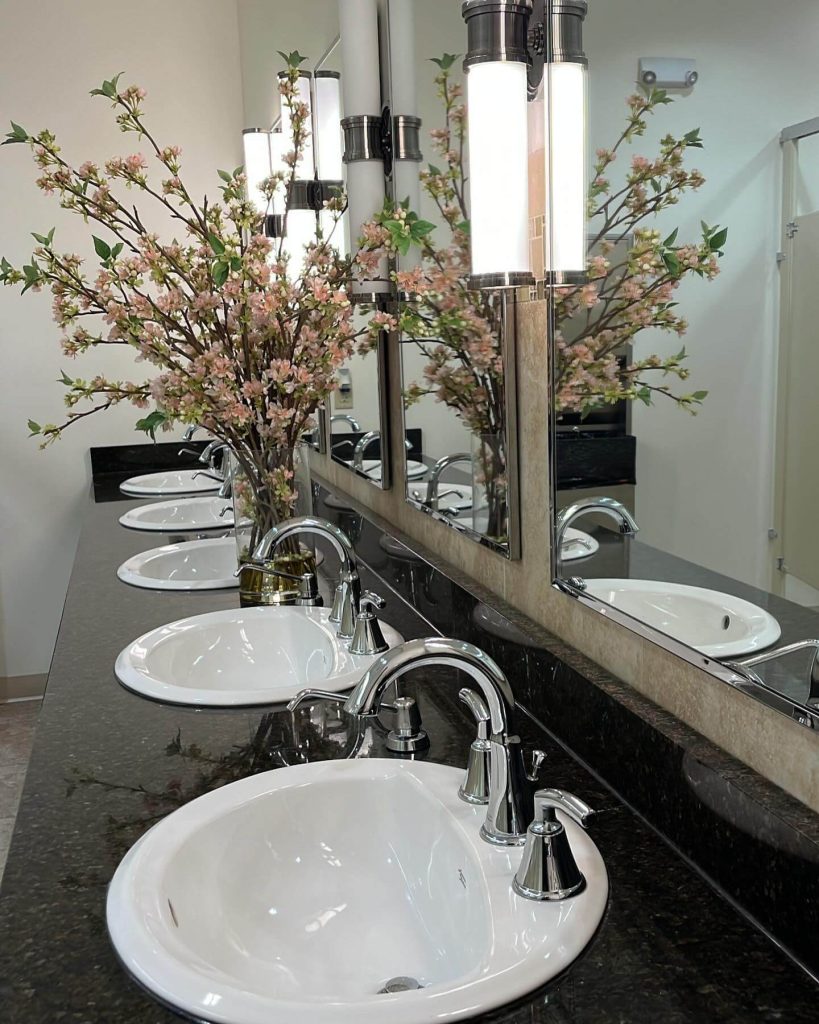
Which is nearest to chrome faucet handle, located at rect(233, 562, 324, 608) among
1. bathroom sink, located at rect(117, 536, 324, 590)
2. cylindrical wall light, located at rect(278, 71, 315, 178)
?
bathroom sink, located at rect(117, 536, 324, 590)

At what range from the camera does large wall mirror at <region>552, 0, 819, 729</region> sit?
81 centimetres

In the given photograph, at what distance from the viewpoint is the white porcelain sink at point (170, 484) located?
341cm

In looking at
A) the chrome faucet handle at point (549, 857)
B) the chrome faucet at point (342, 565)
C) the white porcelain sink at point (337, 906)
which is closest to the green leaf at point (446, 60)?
the chrome faucet at point (342, 565)

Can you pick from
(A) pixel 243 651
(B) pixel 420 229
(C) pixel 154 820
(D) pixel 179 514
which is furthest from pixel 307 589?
(D) pixel 179 514

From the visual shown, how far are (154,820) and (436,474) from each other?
0.88 m

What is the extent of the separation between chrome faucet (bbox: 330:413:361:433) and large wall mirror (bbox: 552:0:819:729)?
3.95 ft

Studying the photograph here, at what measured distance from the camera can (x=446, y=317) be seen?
5.22ft

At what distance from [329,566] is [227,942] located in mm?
1241

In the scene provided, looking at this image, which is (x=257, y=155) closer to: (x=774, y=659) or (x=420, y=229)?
(x=420, y=229)

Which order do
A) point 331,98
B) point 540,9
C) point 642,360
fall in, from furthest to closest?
point 331,98 → point 540,9 → point 642,360

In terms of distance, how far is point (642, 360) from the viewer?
104 cm

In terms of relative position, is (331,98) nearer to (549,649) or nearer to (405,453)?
(405,453)

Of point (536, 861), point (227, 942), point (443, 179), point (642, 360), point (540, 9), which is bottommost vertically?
point (227, 942)

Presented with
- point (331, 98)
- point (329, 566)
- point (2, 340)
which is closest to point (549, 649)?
point (329, 566)
